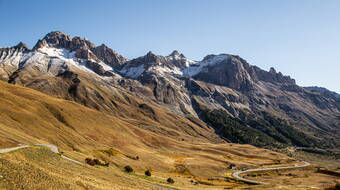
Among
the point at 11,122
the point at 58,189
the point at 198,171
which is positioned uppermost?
the point at 11,122

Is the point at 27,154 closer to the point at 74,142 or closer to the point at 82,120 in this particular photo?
the point at 74,142

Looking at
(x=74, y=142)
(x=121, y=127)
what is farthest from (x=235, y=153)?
(x=74, y=142)

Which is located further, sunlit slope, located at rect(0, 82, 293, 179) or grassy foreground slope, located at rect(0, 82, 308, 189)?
sunlit slope, located at rect(0, 82, 293, 179)

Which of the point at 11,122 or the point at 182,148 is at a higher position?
the point at 11,122

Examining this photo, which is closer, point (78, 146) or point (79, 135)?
point (78, 146)

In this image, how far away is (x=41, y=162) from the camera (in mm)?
34625

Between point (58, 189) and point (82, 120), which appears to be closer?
point (58, 189)

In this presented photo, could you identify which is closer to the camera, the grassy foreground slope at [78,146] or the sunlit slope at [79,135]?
the grassy foreground slope at [78,146]

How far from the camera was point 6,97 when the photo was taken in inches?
3477

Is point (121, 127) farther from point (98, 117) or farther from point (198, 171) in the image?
point (198, 171)

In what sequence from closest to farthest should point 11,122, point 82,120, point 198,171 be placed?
point 11,122 < point 198,171 < point 82,120

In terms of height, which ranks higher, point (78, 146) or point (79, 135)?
point (79, 135)

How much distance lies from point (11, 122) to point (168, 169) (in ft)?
162

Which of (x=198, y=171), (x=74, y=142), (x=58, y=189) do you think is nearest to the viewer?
(x=58, y=189)
